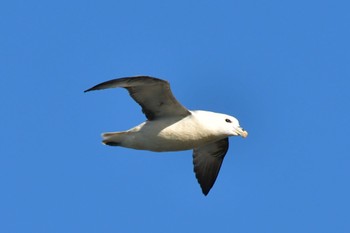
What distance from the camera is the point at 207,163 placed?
15.9 m

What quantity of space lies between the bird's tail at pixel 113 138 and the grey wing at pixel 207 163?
2.23m

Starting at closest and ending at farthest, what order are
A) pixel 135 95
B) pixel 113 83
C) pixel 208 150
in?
pixel 113 83
pixel 135 95
pixel 208 150

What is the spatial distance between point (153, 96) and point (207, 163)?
2.56 meters

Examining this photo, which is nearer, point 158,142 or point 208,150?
point 158,142

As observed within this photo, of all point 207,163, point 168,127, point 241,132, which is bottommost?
point 207,163

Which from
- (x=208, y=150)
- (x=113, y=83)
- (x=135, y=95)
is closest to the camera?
(x=113, y=83)

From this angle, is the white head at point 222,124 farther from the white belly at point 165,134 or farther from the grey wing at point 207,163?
the grey wing at point 207,163

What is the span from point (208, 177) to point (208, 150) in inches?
18.9

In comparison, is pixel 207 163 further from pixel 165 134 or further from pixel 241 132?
pixel 165 134

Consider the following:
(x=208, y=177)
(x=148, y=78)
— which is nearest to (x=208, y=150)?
(x=208, y=177)

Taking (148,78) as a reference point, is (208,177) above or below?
below

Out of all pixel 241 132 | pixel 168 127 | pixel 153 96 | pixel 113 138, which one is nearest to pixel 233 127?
pixel 241 132

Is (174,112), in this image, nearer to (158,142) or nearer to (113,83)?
(158,142)

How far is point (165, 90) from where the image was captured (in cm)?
1353
